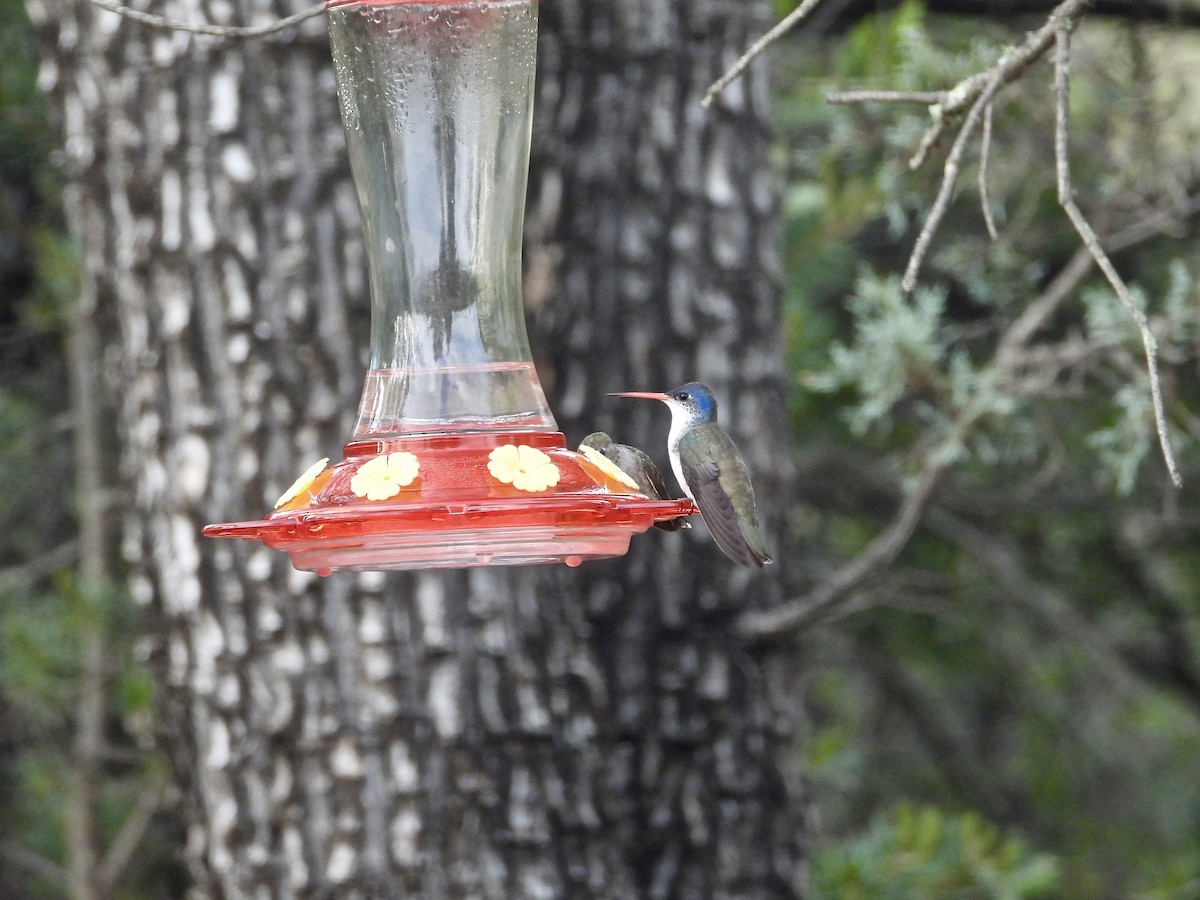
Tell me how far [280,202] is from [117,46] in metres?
0.50

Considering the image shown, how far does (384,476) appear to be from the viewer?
1.96 meters

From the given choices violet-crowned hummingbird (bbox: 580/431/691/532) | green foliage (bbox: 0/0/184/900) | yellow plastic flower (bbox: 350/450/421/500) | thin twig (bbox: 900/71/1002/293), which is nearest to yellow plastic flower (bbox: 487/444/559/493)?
yellow plastic flower (bbox: 350/450/421/500)

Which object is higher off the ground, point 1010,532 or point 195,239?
point 195,239

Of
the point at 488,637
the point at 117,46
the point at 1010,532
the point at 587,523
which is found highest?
the point at 117,46

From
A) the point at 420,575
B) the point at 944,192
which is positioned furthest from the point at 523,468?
the point at 420,575

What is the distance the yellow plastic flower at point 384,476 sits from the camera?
1.93 m

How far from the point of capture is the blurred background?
12.7 ft

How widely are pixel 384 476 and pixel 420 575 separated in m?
1.22

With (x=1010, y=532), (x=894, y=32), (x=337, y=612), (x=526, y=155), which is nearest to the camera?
(x=526, y=155)

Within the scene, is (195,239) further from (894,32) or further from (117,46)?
(894,32)

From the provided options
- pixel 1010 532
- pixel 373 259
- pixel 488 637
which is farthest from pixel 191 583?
pixel 1010 532

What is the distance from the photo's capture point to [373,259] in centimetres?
279

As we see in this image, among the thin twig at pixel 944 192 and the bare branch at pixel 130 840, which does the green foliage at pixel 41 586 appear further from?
the thin twig at pixel 944 192

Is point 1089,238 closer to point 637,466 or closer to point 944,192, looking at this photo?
point 944,192
